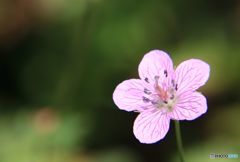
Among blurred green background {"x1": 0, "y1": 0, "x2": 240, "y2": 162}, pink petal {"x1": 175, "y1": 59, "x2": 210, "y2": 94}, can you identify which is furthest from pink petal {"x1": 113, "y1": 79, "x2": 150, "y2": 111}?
blurred green background {"x1": 0, "y1": 0, "x2": 240, "y2": 162}

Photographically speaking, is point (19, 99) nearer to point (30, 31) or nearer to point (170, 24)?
point (30, 31)

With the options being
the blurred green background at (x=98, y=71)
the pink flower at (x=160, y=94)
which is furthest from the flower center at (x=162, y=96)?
the blurred green background at (x=98, y=71)

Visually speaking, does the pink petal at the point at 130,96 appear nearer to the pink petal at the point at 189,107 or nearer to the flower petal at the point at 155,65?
the flower petal at the point at 155,65

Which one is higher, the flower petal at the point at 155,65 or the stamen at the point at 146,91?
the flower petal at the point at 155,65

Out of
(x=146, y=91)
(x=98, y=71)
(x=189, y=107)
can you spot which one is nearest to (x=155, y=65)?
(x=146, y=91)

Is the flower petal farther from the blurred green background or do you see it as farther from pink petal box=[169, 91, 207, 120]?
the blurred green background

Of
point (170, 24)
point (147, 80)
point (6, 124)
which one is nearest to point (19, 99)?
point (6, 124)

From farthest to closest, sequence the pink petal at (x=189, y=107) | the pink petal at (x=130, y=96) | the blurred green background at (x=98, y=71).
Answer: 1. the blurred green background at (x=98, y=71)
2. the pink petal at (x=130, y=96)
3. the pink petal at (x=189, y=107)
